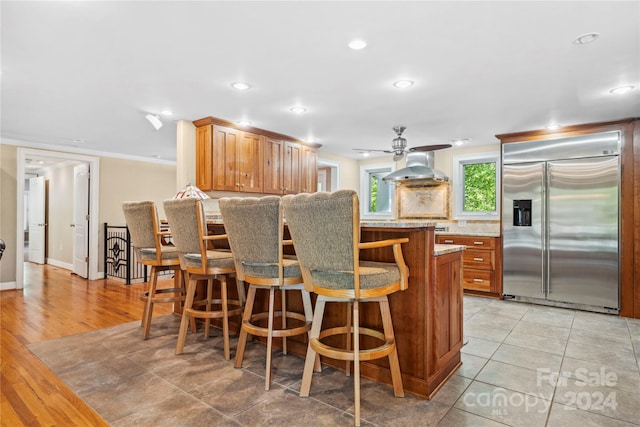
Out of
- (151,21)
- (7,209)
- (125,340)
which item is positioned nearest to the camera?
(151,21)

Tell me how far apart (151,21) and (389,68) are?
5.39 feet

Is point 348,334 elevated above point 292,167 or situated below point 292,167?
below

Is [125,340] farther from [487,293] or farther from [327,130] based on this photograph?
[487,293]

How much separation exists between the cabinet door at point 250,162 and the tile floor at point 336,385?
196cm

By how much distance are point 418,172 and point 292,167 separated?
1774mm

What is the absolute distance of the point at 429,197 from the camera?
6.11 m

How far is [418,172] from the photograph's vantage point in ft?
16.6

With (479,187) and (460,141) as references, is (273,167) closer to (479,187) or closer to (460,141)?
(460,141)

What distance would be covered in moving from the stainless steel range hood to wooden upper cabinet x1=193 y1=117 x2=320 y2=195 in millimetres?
1243

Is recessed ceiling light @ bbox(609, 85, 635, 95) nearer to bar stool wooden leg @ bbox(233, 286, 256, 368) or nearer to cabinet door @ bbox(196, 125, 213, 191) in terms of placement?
bar stool wooden leg @ bbox(233, 286, 256, 368)

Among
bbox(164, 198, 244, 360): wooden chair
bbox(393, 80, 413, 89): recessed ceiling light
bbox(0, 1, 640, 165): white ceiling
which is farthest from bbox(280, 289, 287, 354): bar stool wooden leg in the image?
bbox(393, 80, 413, 89): recessed ceiling light

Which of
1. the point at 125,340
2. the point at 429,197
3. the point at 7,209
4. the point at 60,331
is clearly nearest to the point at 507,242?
the point at 429,197

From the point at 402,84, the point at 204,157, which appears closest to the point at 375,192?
the point at 204,157

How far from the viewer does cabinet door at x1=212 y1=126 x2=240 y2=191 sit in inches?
164
